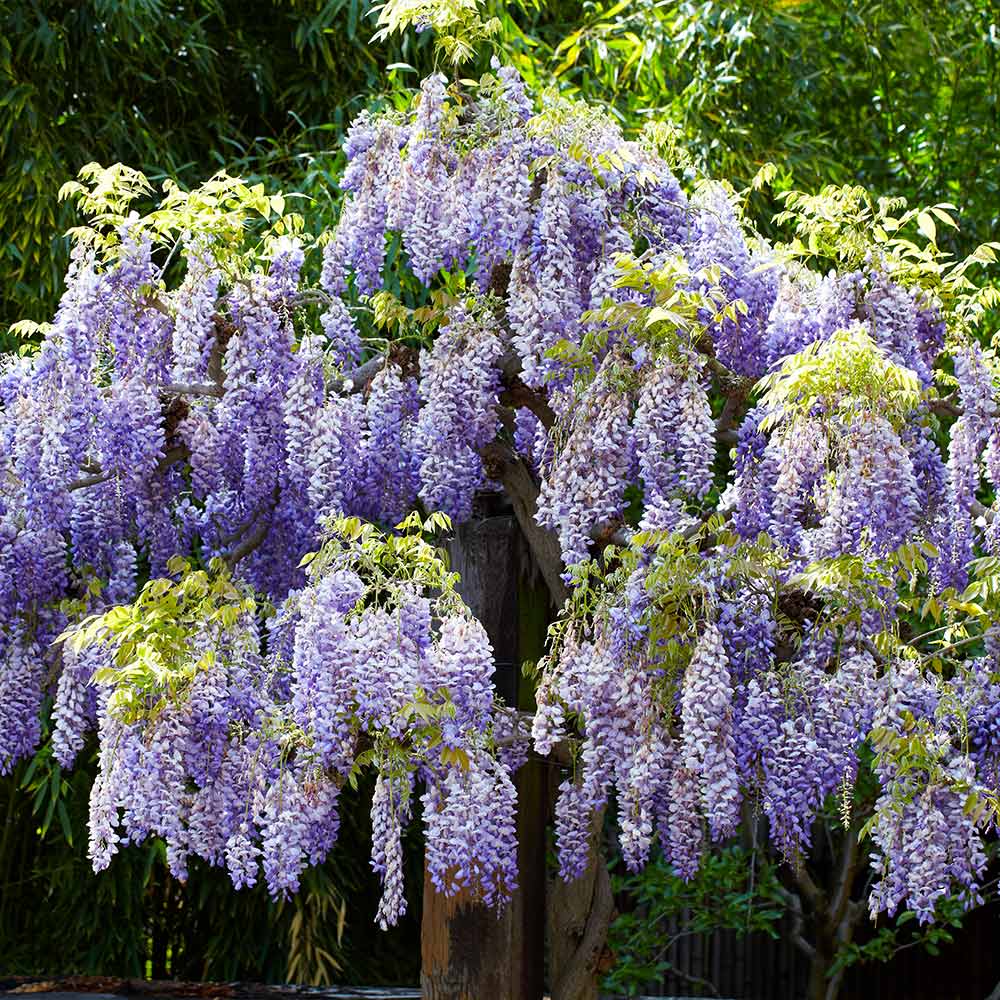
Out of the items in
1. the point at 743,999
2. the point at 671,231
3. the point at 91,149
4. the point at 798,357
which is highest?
the point at 91,149

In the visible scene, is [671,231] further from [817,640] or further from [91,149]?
[91,149]

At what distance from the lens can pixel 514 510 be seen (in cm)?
422

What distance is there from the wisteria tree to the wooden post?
0.38ft

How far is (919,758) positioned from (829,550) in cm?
47

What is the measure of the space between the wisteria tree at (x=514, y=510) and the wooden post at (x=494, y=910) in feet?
0.38

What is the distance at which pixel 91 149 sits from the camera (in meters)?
6.10

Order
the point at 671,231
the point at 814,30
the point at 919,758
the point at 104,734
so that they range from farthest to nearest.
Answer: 1. the point at 814,30
2. the point at 671,231
3. the point at 104,734
4. the point at 919,758

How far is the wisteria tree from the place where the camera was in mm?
3303

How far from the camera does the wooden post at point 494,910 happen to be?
4.02 metres

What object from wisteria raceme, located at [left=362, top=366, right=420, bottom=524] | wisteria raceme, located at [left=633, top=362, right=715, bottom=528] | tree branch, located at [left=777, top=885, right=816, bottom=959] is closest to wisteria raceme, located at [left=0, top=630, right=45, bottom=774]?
wisteria raceme, located at [left=362, top=366, right=420, bottom=524]

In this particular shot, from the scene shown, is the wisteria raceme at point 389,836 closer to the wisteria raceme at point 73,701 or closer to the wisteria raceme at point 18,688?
the wisteria raceme at point 73,701

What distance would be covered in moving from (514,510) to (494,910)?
991 millimetres

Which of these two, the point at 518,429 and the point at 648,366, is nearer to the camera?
the point at 648,366

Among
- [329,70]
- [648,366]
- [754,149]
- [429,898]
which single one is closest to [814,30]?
[754,149]
